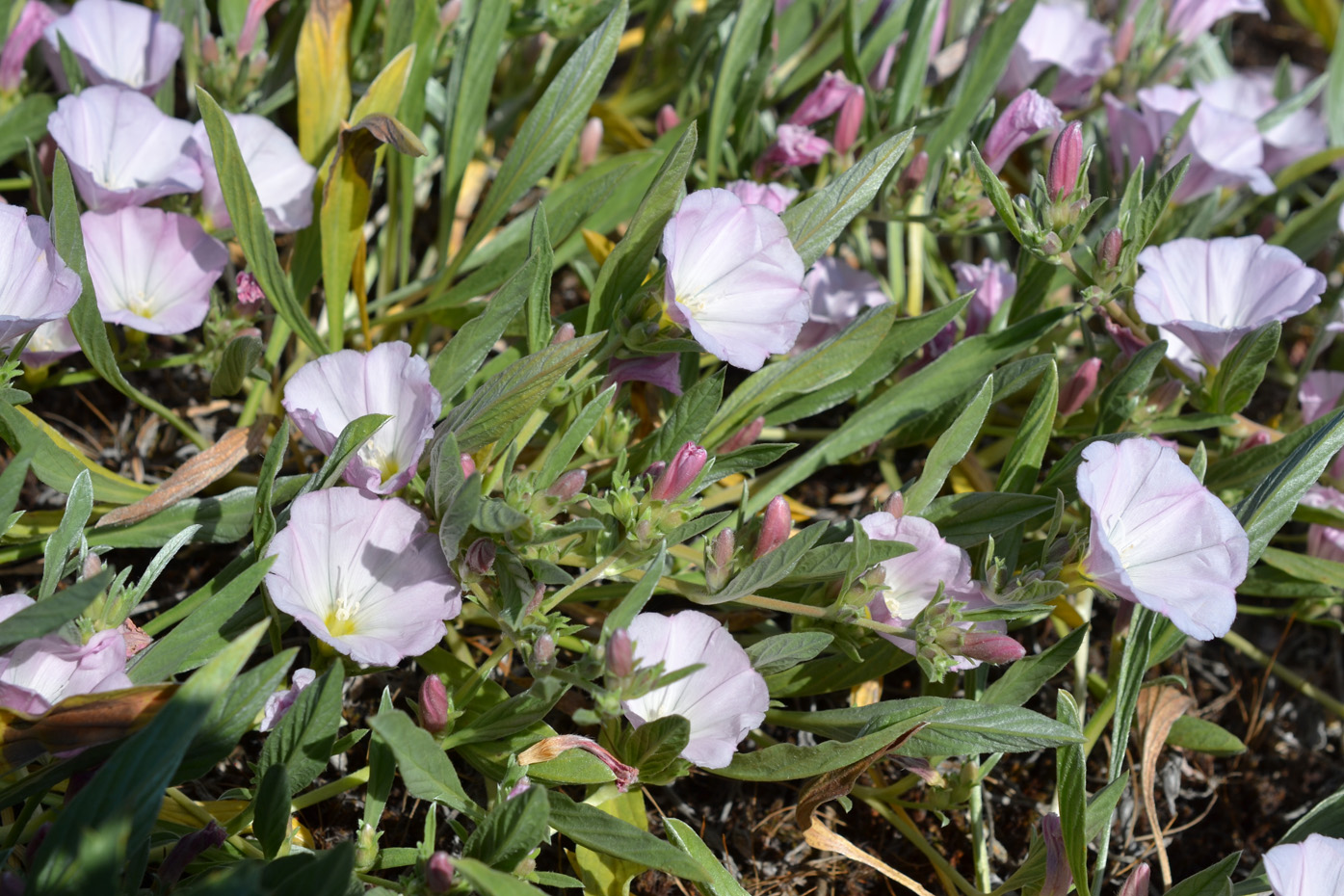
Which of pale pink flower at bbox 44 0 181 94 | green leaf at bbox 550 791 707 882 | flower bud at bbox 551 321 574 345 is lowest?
green leaf at bbox 550 791 707 882

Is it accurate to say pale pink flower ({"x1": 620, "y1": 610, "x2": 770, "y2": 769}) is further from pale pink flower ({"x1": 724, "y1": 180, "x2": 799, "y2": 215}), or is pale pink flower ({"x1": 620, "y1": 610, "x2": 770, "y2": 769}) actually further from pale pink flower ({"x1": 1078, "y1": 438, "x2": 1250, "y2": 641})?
pale pink flower ({"x1": 724, "y1": 180, "x2": 799, "y2": 215})

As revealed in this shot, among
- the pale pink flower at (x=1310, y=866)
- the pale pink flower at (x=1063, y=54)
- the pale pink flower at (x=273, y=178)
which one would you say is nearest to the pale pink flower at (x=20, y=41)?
the pale pink flower at (x=273, y=178)

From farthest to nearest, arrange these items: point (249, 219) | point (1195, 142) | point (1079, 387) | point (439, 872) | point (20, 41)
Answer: point (1195, 142)
point (20, 41)
point (1079, 387)
point (249, 219)
point (439, 872)

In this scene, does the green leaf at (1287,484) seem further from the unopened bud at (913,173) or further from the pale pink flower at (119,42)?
the pale pink flower at (119,42)

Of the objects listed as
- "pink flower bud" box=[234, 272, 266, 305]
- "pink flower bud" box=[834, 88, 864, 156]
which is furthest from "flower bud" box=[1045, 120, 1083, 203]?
"pink flower bud" box=[234, 272, 266, 305]

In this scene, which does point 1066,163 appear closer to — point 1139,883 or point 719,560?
point 719,560

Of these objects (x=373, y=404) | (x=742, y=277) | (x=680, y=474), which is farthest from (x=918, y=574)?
(x=373, y=404)
